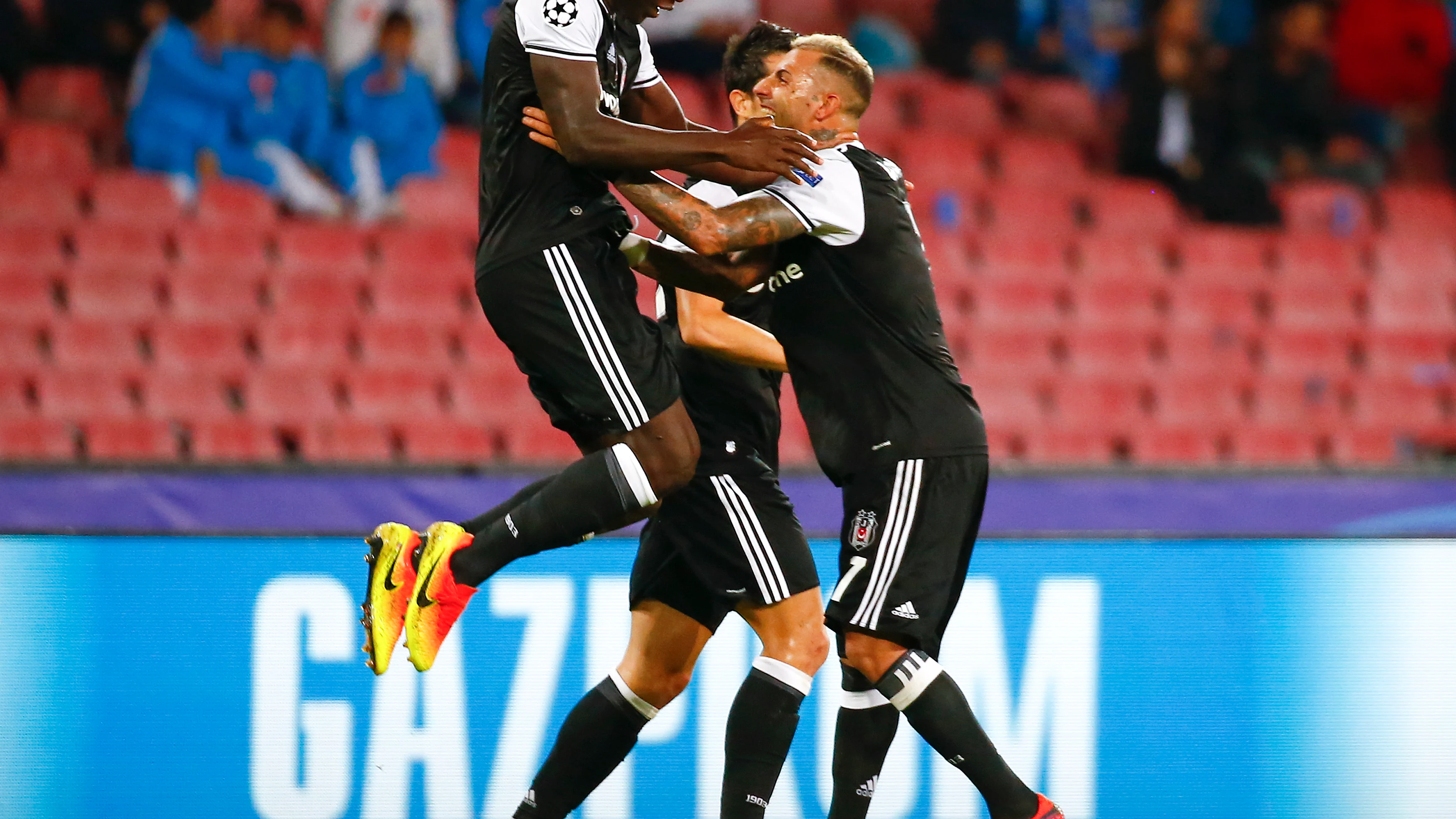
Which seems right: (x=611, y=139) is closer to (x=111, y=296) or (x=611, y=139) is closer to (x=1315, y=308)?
(x=111, y=296)

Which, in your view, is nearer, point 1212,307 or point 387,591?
point 387,591

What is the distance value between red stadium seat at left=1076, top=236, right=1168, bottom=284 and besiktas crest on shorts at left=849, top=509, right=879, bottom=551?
5.00 m

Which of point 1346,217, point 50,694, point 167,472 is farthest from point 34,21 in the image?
point 1346,217

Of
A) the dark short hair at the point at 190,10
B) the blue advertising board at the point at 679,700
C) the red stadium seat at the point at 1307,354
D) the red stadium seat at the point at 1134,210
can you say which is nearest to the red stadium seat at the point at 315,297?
the dark short hair at the point at 190,10

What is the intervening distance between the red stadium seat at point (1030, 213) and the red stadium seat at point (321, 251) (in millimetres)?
3383

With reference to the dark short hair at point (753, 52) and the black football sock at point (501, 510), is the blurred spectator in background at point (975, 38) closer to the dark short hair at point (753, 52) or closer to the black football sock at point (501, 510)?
the dark short hair at point (753, 52)

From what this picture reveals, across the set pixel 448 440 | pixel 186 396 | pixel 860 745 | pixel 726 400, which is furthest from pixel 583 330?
pixel 186 396

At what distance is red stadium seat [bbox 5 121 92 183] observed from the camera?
7.40 metres

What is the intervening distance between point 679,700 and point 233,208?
169 inches

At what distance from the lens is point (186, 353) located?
6.70m

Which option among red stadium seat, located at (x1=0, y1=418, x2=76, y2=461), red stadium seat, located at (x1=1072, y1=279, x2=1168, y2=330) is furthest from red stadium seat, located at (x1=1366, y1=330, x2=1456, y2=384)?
red stadium seat, located at (x1=0, y1=418, x2=76, y2=461)

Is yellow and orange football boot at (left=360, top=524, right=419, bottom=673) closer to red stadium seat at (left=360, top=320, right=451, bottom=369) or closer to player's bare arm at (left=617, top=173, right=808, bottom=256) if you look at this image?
player's bare arm at (left=617, top=173, right=808, bottom=256)

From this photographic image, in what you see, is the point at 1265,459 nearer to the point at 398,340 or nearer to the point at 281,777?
the point at 398,340

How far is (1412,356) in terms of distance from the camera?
8.15 metres
